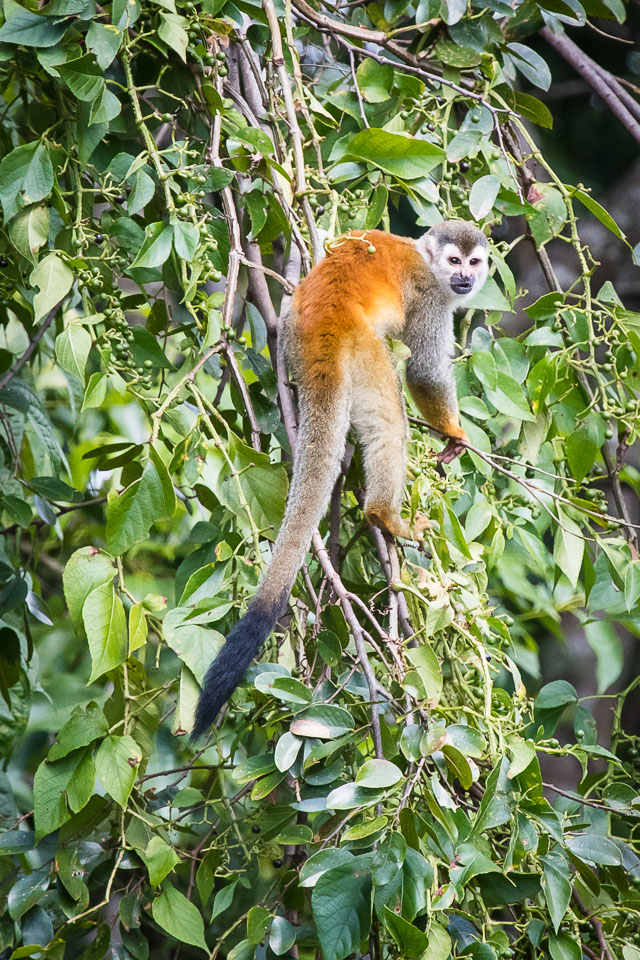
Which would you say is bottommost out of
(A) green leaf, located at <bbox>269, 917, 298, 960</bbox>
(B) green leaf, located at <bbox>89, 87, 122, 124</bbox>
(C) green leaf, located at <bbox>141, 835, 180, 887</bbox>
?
(A) green leaf, located at <bbox>269, 917, 298, 960</bbox>

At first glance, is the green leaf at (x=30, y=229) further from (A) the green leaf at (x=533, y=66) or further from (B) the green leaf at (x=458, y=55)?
(A) the green leaf at (x=533, y=66)

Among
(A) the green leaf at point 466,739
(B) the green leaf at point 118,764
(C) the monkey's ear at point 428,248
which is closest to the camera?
(A) the green leaf at point 466,739

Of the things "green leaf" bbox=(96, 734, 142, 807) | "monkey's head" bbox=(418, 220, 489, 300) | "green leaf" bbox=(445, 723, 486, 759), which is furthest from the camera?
"monkey's head" bbox=(418, 220, 489, 300)

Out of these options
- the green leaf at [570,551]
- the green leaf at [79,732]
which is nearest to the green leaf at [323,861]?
the green leaf at [79,732]

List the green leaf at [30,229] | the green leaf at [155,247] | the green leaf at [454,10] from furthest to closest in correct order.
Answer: the green leaf at [454,10] → the green leaf at [30,229] → the green leaf at [155,247]

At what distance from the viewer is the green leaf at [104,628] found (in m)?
1.41

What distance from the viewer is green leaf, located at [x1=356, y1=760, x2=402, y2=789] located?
1.20 m

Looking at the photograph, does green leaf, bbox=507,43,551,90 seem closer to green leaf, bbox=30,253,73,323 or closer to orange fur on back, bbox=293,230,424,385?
orange fur on back, bbox=293,230,424,385

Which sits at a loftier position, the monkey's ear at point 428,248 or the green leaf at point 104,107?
the green leaf at point 104,107

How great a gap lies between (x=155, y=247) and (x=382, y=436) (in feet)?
2.12

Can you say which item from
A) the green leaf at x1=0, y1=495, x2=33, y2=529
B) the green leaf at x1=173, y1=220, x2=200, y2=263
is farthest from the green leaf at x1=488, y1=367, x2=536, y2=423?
the green leaf at x1=0, y1=495, x2=33, y2=529

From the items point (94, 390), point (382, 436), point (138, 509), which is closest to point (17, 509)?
point (94, 390)

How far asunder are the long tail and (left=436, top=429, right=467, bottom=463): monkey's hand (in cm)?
40

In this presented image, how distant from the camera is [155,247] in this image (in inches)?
60.5
